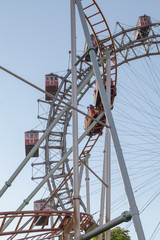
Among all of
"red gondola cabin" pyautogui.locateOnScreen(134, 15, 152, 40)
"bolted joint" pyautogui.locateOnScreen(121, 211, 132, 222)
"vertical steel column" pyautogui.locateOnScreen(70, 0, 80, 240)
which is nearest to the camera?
"bolted joint" pyautogui.locateOnScreen(121, 211, 132, 222)

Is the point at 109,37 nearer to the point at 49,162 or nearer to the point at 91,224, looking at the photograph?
the point at 91,224

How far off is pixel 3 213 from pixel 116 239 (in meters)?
19.2

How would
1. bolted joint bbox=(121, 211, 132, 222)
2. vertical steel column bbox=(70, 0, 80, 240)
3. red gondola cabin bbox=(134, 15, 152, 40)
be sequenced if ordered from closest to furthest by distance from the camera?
bolted joint bbox=(121, 211, 132, 222), vertical steel column bbox=(70, 0, 80, 240), red gondola cabin bbox=(134, 15, 152, 40)

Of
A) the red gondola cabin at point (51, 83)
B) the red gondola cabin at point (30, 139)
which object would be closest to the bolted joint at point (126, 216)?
the red gondola cabin at point (30, 139)

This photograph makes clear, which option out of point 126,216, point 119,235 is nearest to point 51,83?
point 119,235

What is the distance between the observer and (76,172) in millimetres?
8320

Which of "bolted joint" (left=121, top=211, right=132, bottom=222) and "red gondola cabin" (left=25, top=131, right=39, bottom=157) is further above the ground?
"red gondola cabin" (left=25, top=131, right=39, bottom=157)

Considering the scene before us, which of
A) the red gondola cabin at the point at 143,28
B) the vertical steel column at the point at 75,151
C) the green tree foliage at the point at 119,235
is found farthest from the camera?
the green tree foliage at the point at 119,235

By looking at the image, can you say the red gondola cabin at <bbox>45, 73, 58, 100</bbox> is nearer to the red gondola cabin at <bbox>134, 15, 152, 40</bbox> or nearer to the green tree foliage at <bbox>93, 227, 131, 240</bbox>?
the red gondola cabin at <bbox>134, 15, 152, 40</bbox>

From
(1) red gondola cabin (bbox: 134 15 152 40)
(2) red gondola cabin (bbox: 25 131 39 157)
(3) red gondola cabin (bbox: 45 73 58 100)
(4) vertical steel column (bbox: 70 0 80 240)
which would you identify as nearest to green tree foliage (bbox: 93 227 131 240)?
(2) red gondola cabin (bbox: 25 131 39 157)

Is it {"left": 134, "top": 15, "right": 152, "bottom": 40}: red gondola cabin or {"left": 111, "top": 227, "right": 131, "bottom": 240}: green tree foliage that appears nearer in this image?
{"left": 134, "top": 15, "right": 152, "bottom": 40}: red gondola cabin

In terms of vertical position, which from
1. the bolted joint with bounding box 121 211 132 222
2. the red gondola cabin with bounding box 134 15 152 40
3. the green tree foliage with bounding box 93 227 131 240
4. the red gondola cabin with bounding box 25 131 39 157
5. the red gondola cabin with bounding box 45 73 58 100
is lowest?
the green tree foliage with bounding box 93 227 131 240

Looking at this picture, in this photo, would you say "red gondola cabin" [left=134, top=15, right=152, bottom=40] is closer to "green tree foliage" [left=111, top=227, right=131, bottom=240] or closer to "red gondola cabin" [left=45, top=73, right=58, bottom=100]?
"red gondola cabin" [left=45, top=73, right=58, bottom=100]

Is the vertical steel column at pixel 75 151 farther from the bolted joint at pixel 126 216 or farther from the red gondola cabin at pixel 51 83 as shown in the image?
the red gondola cabin at pixel 51 83
